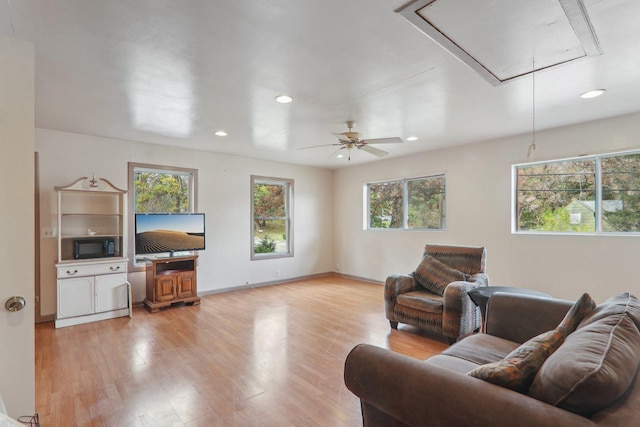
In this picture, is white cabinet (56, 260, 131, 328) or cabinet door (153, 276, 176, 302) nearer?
white cabinet (56, 260, 131, 328)

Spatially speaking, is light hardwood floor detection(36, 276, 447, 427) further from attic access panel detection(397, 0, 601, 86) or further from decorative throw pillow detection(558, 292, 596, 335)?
attic access panel detection(397, 0, 601, 86)

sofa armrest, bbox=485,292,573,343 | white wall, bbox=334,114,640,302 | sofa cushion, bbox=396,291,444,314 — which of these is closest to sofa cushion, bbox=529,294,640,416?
sofa armrest, bbox=485,292,573,343

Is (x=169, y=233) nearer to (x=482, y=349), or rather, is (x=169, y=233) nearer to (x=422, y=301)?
(x=422, y=301)

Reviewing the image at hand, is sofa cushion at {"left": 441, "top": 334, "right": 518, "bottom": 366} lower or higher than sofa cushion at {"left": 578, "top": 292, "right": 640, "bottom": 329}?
lower

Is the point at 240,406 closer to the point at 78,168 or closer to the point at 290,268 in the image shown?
the point at 78,168

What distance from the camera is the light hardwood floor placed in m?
2.07

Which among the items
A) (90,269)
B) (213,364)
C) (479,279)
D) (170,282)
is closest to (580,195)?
(479,279)

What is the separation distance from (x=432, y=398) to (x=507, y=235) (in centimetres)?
402

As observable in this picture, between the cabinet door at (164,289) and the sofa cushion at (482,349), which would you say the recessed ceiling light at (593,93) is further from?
the cabinet door at (164,289)

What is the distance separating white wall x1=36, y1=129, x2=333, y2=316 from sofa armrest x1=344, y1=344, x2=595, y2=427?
4.39 metres

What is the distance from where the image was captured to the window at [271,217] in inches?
237

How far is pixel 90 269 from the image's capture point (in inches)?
153

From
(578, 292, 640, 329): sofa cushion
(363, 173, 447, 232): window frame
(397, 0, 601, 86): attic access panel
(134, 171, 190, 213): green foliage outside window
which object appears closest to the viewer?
(578, 292, 640, 329): sofa cushion

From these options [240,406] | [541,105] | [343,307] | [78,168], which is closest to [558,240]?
[541,105]
